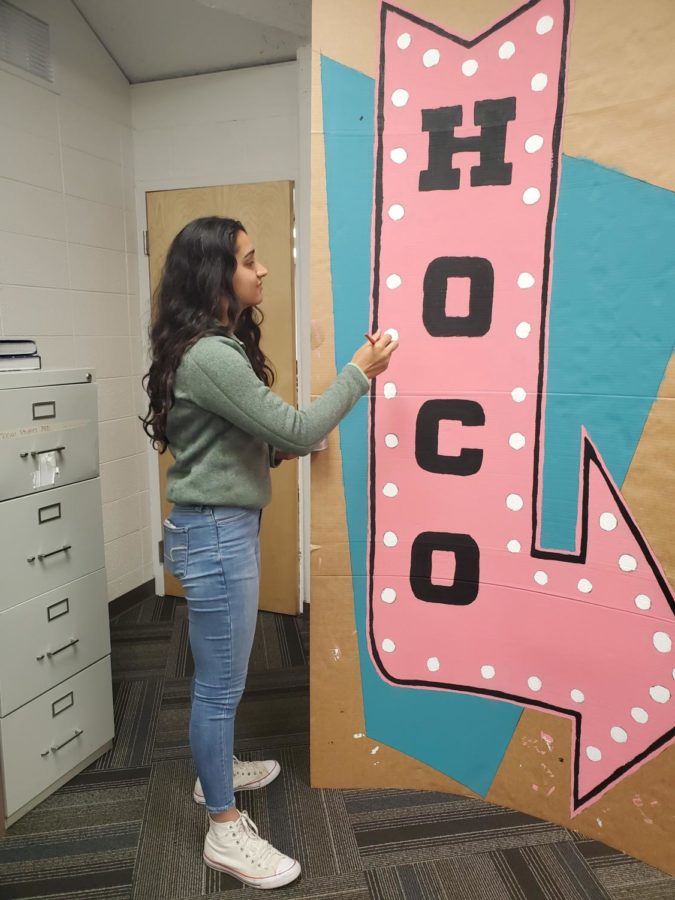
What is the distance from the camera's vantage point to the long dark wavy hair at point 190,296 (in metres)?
1.35

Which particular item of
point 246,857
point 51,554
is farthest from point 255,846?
point 51,554

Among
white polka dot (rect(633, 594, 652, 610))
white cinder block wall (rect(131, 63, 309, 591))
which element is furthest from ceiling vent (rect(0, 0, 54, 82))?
white polka dot (rect(633, 594, 652, 610))

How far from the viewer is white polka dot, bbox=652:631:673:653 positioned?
1.42 m

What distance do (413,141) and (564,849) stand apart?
5.63 ft

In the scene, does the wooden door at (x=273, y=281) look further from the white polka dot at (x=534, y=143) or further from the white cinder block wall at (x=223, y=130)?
the white polka dot at (x=534, y=143)

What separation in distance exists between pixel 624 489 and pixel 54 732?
1616 millimetres

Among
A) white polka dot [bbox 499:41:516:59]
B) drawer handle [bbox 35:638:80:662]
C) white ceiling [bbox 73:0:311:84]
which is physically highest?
white ceiling [bbox 73:0:311:84]

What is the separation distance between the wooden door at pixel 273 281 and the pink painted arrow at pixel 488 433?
3.89ft

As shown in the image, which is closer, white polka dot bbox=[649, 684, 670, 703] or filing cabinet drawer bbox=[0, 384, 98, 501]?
white polka dot bbox=[649, 684, 670, 703]

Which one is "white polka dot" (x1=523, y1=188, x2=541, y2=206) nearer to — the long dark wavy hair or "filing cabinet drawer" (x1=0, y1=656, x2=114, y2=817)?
the long dark wavy hair

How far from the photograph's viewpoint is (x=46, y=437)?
1721mm

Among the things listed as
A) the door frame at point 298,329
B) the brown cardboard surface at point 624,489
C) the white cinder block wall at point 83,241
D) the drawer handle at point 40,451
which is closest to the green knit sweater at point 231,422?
the brown cardboard surface at point 624,489

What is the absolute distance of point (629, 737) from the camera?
1.49 meters

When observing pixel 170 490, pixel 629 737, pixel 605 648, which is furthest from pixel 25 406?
pixel 629 737
